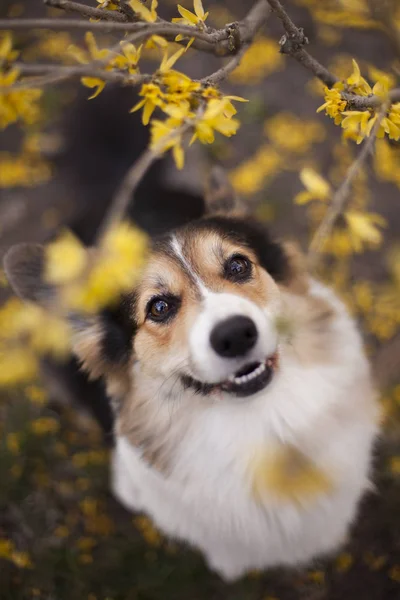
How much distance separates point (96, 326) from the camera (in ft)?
7.24

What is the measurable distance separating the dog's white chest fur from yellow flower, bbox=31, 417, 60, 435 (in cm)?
110

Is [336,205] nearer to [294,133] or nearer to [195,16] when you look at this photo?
[195,16]

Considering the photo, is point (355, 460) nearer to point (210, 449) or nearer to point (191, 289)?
point (210, 449)

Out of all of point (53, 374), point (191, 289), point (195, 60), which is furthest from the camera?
point (195, 60)

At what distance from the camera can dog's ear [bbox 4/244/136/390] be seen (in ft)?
6.59

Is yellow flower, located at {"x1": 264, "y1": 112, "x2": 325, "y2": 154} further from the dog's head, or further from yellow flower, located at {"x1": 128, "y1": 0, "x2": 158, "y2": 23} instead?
yellow flower, located at {"x1": 128, "y1": 0, "x2": 158, "y2": 23}

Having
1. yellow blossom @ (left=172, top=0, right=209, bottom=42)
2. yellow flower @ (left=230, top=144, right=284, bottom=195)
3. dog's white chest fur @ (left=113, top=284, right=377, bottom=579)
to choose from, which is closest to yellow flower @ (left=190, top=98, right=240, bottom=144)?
yellow blossom @ (left=172, top=0, right=209, bottom=42)

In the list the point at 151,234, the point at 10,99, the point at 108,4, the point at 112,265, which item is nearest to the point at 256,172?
the point at 151,234

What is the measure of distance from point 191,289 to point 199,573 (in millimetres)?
1868

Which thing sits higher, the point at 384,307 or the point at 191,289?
the point at 191,289

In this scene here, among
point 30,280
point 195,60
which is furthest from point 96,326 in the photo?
point 195,60

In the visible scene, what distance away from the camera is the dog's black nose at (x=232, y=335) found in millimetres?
1662

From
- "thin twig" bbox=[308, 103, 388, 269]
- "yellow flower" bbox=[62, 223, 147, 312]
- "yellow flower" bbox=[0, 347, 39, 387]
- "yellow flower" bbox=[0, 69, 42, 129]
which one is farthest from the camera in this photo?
"yellow flower" bbox=[0, 347, 39, 387]

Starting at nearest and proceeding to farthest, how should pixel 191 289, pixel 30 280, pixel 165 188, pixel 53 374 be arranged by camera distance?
pixel 191 289, pixel 30 280, pixel 165 188, pixel 53 374
